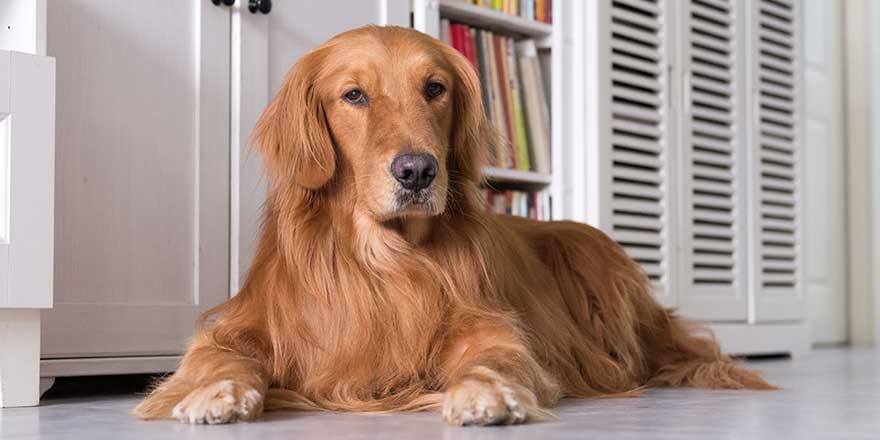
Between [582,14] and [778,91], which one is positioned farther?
[778,91]

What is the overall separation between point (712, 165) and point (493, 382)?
113 inches

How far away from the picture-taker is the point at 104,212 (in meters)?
2.58

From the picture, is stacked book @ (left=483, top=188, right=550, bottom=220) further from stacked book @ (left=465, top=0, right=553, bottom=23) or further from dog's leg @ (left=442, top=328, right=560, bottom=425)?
dog's leg @ (left=442, top=328, right=560, bottom=425)

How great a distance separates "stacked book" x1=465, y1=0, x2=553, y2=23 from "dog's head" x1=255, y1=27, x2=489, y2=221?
59.6 inches

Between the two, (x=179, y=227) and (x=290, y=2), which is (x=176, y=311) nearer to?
(x=179, y=227)

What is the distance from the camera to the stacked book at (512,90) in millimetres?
3590

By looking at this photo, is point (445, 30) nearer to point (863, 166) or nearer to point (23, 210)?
point (23, 210)

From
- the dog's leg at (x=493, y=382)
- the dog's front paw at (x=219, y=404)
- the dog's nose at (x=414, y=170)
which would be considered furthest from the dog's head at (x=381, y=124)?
the dog's front paw at (x=219, y=404)

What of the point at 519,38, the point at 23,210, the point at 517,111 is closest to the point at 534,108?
the point at 517,111

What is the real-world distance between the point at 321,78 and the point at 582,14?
6.41 feet

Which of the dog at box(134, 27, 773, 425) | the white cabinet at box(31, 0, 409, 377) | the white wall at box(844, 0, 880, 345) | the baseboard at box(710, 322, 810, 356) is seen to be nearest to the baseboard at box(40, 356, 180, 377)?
the white cabinet at box(31, 0, 409, 377)

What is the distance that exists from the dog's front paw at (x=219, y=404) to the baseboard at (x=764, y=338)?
9.34 feet

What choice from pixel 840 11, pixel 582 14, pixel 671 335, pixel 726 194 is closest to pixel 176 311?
pixel 671 335

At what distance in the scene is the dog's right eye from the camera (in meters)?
2.08
